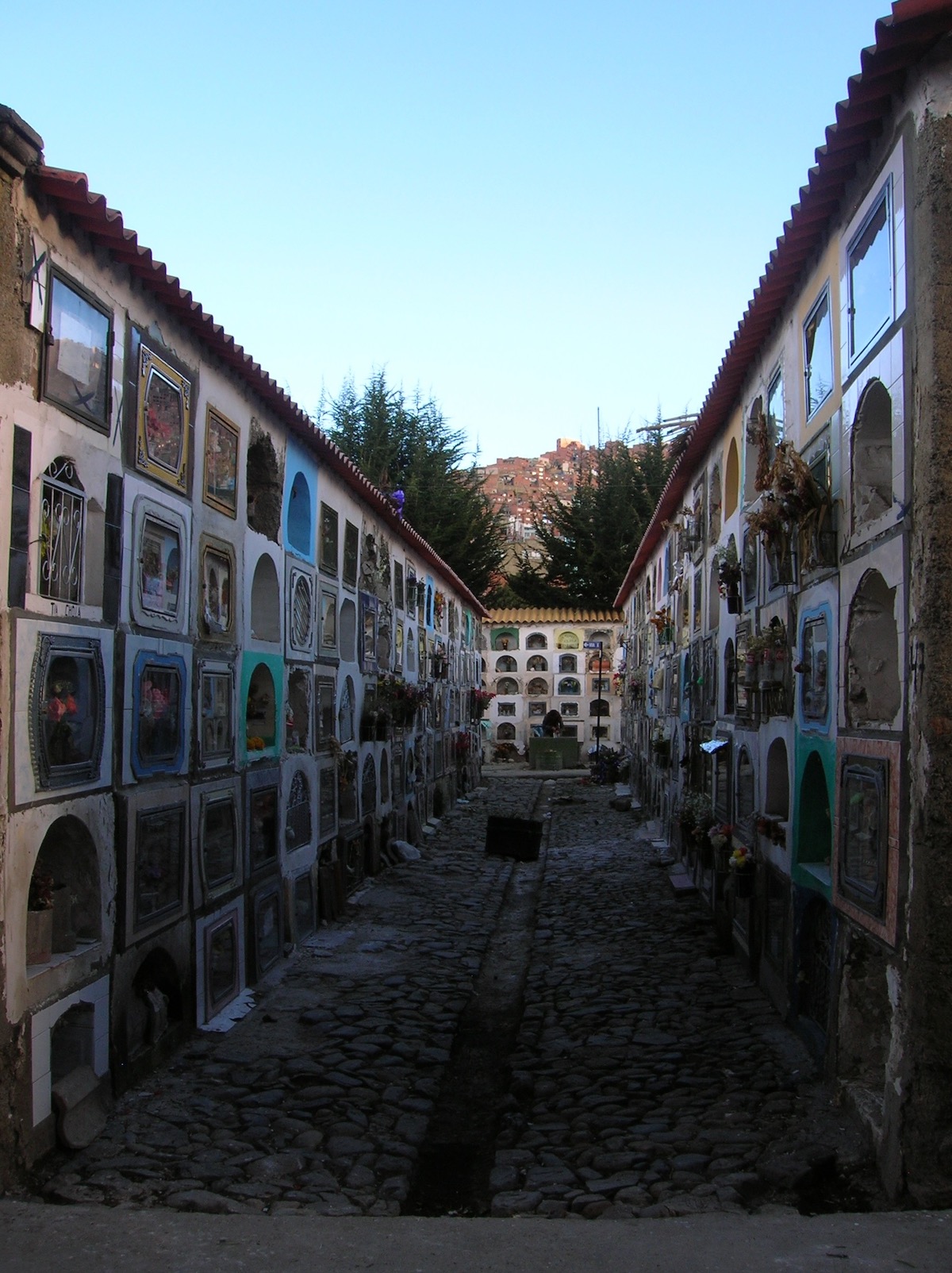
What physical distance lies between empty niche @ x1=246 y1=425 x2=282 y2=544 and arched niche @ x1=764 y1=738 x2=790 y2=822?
474cm

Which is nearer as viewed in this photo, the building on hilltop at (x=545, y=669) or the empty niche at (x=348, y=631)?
the empty niche at (x=348, y=631)

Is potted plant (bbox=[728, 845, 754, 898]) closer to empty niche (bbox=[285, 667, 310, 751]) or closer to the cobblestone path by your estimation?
the cobblestone path

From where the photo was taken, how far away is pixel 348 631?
13234 mm

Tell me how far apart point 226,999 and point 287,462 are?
489 centimetres

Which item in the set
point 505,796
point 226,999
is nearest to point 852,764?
point 226,999

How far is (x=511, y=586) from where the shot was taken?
41625mm

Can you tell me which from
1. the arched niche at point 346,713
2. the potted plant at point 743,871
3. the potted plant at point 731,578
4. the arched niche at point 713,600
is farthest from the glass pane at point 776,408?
the arched niche at point 346,713

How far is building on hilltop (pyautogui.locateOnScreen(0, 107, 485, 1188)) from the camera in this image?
5094mm

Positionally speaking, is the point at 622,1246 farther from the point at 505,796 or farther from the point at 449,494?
the point at 449,494

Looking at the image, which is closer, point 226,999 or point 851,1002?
point 851,1002

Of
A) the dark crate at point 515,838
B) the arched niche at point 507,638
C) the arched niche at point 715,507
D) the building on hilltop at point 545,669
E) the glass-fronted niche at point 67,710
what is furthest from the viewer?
the arched niche at point 507,638

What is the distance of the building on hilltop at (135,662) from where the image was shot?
509cm

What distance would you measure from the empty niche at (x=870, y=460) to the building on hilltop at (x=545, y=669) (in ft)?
97.9

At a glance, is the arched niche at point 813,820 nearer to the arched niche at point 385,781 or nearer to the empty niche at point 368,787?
the empty niche at point 368,787
